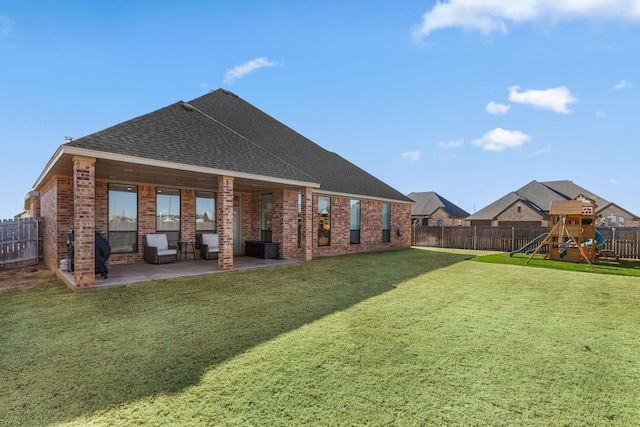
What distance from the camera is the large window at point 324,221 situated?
13.5 metres

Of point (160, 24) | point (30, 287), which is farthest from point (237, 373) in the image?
point (160, 24)

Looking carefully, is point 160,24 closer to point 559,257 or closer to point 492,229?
point 559,257

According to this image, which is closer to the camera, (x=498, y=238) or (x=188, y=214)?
(x=188, y=214)

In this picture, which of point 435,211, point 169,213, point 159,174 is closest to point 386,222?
point 169,213

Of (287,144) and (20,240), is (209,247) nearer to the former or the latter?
(20,240)

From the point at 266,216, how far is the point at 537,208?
28.5 meters

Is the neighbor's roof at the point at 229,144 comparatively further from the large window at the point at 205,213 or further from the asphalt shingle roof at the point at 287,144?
the large window at the point at 205,213

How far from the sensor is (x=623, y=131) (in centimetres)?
1313

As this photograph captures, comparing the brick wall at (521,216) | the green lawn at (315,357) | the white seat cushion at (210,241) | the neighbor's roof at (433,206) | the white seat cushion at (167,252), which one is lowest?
the green lawn at (315,357)

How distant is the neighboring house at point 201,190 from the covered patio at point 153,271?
509 mm

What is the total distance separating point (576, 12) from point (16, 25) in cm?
1604

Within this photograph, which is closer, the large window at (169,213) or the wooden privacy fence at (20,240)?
the wooden privacy fence at (20,240)

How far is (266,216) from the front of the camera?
41.8 feet

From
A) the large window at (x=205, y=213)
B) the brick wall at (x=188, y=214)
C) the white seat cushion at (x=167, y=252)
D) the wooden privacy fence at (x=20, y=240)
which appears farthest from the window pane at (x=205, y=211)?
the wooden privacy fence at (x=20, y=240)
